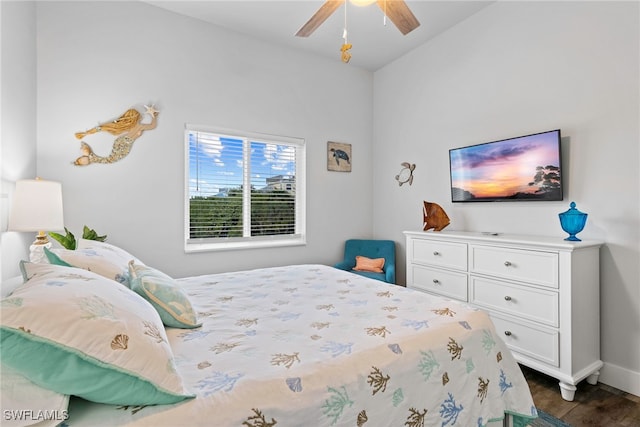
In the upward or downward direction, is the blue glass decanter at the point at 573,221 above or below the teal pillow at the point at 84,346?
above

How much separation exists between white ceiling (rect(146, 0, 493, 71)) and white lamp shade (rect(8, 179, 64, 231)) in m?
2.04

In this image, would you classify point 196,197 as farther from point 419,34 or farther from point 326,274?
point 419,34

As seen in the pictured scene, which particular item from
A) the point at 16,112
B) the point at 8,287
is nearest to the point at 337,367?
the point at 8,287

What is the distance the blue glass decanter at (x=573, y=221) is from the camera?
2180mm

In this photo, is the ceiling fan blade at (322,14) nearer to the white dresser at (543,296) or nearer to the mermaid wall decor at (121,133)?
the mermaid wall decor at (121,133)

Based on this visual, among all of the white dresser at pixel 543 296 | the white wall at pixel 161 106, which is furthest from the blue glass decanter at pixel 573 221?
the white wall at pixel 161 106

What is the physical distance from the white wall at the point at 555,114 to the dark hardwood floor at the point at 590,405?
0.15 meters

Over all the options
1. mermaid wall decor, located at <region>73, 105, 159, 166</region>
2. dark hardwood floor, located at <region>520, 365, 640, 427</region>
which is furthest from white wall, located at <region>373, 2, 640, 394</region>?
mermaid wall decor, located at <region>73, 105, 159, 166</region>

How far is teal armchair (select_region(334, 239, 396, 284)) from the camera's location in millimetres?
3758

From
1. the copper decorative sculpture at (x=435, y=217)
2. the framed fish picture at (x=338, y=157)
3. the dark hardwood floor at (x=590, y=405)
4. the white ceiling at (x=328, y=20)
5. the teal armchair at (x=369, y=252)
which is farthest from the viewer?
the framed fish picture at (x=338, y=157)

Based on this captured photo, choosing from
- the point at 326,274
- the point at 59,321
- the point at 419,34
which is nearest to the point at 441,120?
the point at 419,34

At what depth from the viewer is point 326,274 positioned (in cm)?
244

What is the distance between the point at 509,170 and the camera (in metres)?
2.75

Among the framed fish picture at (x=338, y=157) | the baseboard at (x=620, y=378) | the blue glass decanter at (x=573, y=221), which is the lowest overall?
the baseboard at (x=620, y=378)
